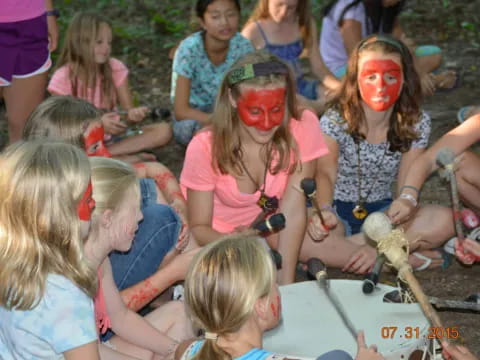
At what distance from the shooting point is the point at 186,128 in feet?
13.3

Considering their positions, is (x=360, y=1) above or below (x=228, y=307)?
above

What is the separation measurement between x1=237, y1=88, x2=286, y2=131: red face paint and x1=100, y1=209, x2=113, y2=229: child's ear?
0.79m

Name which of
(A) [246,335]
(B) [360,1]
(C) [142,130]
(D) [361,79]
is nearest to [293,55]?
(B) [360,1]

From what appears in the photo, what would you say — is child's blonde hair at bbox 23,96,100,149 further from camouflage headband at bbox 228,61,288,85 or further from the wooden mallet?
the wooden mallet

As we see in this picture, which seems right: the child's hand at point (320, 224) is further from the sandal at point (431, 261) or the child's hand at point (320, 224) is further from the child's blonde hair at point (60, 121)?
the child's blonde hair at point (60, 121)

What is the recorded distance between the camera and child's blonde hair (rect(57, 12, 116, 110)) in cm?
392

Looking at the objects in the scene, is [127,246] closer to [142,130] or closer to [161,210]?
[161,210]

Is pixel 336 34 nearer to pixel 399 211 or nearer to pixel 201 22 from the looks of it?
pixel 201 22

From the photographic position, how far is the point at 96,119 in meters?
2.79

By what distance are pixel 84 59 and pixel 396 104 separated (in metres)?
1.68

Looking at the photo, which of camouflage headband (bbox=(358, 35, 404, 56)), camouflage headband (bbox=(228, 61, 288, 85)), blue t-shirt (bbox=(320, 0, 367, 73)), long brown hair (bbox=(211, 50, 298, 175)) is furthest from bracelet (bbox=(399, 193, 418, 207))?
blue t-shirt (bbox=(320, 0, 367, 73))

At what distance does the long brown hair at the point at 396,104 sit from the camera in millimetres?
3100

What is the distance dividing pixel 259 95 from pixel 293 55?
1.71 meters

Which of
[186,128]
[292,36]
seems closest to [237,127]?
[186,128]
